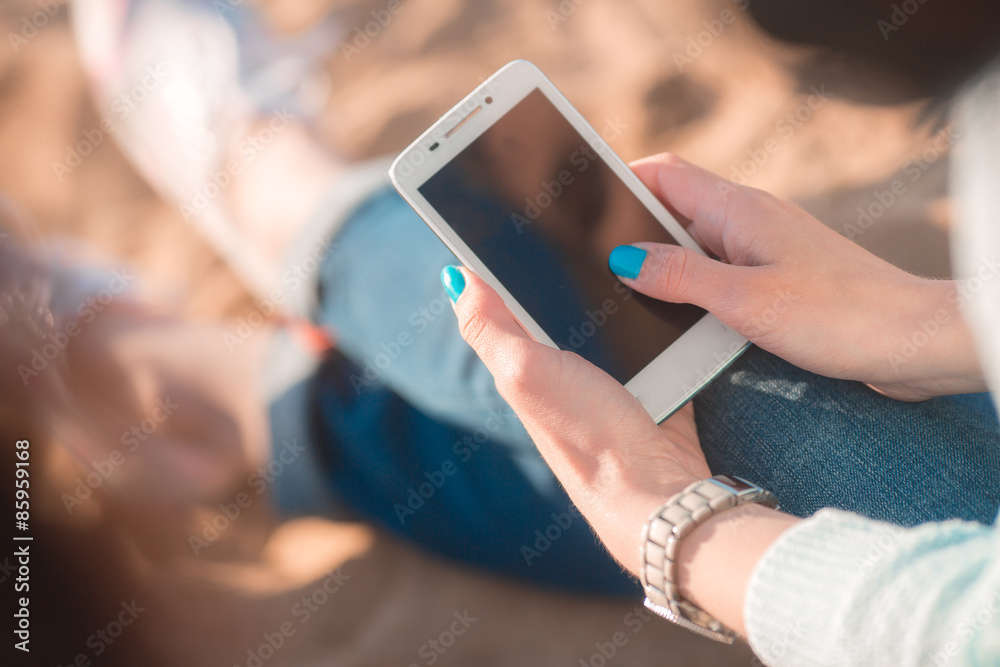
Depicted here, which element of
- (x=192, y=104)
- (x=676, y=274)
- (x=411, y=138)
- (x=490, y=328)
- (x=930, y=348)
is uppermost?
(x=192, y=104)

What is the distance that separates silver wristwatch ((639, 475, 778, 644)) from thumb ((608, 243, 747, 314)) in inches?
10.1

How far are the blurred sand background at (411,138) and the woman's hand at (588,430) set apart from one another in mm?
497

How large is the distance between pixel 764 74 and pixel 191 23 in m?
1.11

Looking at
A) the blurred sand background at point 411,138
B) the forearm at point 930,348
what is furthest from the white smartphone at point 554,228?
the blurred sand background at point 411,138

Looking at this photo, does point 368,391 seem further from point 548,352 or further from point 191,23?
point 191,23

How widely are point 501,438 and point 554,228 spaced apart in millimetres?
330

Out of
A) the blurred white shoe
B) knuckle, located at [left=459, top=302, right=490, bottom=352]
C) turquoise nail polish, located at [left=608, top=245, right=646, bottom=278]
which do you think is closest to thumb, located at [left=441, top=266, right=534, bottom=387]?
knuckle, located at [left=459, top=302, right=490, bottom=352]

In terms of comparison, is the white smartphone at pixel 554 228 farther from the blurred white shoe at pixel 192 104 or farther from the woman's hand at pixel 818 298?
the blurred white shoe at pixel 192 104

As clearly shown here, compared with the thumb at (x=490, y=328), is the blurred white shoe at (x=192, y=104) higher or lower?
higher

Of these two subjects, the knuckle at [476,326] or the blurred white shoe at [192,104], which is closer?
the knuckle at [476,326]

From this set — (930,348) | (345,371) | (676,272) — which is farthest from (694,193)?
(345,371)

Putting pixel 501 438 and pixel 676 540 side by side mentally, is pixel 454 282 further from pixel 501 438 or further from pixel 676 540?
pixel 676 540

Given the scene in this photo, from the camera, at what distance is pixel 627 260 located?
2.51 feet

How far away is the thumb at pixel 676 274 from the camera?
2.42ft
